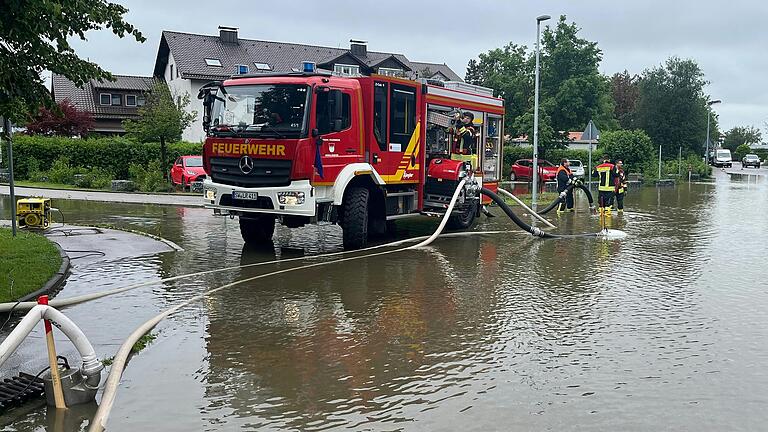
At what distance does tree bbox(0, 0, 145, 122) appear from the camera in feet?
25.7

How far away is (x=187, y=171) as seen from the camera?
88.3ft

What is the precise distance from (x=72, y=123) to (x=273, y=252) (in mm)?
30027

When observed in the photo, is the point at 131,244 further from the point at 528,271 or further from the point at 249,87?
the point at 528,271

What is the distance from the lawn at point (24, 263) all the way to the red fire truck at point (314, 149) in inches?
108

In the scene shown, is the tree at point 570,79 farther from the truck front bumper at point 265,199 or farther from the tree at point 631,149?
the truck front bumper at point 265,199

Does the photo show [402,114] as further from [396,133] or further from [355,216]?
[355,216]

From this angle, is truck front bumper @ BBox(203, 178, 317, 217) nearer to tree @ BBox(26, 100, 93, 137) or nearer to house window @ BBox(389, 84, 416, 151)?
house window @ BBox(389, 84, 416, 151)

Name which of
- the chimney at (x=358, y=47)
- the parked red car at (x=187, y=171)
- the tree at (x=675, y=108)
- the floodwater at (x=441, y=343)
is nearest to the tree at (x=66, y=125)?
the parked red car at (x=187, y=171)

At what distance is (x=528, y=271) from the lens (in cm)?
1121

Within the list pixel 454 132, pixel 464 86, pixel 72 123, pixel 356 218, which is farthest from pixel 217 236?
pixel 72 123

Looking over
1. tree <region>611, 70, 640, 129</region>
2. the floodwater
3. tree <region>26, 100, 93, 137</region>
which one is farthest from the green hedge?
tree <region>611, 70, 640, 129</region>

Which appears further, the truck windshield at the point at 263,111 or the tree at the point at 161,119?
the tree at the point at 161,119

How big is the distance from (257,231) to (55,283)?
15.6ft

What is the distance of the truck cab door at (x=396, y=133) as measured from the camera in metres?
13.2
